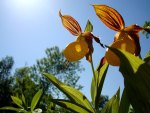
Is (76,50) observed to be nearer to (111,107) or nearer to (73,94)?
(73,94)

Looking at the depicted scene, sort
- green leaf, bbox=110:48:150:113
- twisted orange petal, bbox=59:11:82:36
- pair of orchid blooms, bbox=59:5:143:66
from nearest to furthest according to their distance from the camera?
green leaf, bbox=110:48:150:113 → pair of orchid blooms, bbox=59:5:143:66 → twisted orange petal, bbox=59:11:82:36

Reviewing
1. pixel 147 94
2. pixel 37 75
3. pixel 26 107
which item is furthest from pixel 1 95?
pixel 147 94

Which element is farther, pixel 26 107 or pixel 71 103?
pixel 26 107

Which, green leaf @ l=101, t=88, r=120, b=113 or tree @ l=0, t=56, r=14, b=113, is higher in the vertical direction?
tree @ l=0, t=56, r=14, b=113

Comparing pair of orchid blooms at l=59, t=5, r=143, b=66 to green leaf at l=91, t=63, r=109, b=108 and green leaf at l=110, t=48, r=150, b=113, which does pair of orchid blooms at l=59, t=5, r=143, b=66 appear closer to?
green leaf at l=91, t=63, r=109, b=108

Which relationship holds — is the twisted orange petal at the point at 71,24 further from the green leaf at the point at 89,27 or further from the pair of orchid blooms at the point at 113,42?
the green leaf at the point at 89,27

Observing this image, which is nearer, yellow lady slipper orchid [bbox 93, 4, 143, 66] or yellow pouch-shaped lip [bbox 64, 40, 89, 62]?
yellow lady slipper orchid [bbox 93, 4, 143, 66]

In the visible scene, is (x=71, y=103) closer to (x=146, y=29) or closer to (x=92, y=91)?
(x=92, y=91)

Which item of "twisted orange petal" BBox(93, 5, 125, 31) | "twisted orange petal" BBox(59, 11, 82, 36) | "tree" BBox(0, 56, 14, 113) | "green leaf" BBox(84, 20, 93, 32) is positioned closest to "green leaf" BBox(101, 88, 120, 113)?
"twisted orange petal" BBox(93, 5, 125, 31)

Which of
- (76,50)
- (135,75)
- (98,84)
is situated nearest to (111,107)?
(98,84)
